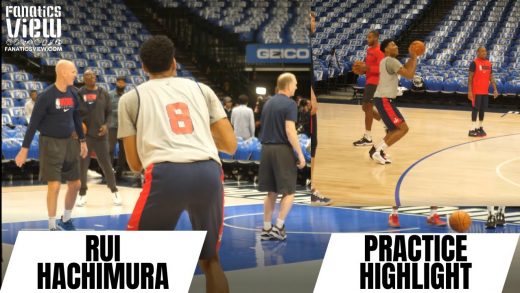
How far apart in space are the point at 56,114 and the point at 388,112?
8.74 feet

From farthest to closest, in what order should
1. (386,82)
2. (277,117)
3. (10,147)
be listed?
(386,82)
(277,117)
(10,147)

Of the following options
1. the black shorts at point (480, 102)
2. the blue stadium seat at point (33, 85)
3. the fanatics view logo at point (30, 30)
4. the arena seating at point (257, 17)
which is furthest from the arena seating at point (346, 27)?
the blue stadium seat at point (33, 85)

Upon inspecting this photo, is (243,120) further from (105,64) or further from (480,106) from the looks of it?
(480,106)

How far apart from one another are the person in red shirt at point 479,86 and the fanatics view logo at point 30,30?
333 centimetres

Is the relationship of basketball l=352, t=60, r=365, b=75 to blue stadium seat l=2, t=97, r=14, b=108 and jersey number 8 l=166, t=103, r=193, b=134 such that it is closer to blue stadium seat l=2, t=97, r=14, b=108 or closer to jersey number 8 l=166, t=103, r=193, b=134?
blue stadium seat l=2, t=97, r=14, b=108

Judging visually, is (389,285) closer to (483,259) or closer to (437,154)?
(483,259)

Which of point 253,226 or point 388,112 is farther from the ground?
point 388,112

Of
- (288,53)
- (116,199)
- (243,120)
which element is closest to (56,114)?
(116,199)

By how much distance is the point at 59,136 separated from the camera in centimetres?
745

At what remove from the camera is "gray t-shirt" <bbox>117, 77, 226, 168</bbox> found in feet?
16.8

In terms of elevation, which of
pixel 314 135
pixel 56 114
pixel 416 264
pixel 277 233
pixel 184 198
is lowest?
pixel 277 233

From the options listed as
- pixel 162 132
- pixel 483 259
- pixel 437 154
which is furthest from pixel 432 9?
pixel 162 132

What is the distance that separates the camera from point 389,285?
6.71 metres

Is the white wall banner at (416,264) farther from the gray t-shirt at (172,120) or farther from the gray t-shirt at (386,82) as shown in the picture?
the gray t-shirt at (172,120)
